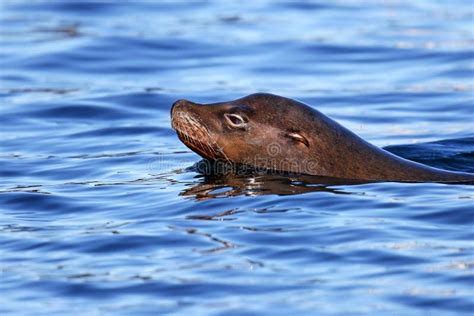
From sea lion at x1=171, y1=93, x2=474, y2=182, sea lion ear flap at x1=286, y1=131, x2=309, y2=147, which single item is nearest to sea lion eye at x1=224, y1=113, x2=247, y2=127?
sea lion at x1=171, y1=93, x2=474, y2=182

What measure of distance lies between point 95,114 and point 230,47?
517 centimetres

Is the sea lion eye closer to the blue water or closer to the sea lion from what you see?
the sea lion

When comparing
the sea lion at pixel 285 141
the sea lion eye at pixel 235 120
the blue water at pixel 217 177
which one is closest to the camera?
the blue water at pixel 217 177

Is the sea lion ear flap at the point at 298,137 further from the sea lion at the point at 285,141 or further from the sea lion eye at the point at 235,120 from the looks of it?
the sea lion eye at the point at 235,120

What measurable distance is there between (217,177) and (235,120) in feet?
1.73

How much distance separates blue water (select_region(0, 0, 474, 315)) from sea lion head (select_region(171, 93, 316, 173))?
295 mm

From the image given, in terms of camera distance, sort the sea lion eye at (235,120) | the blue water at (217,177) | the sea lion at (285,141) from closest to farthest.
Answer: the blue water at (217,177) < the sea lion at (285,141) < the sea lion eye at (235,120)

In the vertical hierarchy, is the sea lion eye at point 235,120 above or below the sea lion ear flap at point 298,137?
above

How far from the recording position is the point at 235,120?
10.3m

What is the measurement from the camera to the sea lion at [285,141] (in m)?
10.2

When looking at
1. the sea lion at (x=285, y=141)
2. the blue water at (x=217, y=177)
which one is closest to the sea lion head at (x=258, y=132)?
the sea lion at (x=285, y=141)

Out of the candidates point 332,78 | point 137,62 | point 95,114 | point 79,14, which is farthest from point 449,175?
point 79,14

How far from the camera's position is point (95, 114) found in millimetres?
14695

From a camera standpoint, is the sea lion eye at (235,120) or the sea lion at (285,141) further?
the sea lion eye at (235,120)
